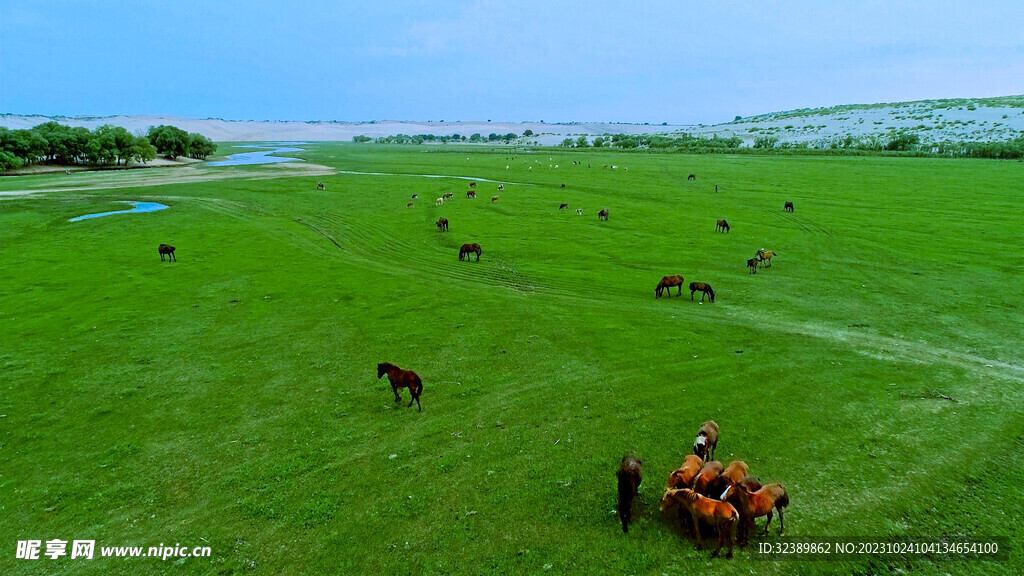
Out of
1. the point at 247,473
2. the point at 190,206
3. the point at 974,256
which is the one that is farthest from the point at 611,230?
the point at 190,206

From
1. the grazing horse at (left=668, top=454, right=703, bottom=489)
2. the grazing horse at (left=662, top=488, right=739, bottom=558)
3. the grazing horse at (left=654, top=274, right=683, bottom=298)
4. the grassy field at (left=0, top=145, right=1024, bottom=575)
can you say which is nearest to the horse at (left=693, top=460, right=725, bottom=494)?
the grazing horse at (left=668, top=454, right=703, bottom=489)

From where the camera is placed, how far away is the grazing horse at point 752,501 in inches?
295

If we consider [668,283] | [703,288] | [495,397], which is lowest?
[495,397]

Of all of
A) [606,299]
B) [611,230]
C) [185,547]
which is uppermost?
[611,230]

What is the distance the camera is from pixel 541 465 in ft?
31.7

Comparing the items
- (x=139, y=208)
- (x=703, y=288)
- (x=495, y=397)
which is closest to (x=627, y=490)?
(x=495, y=397)

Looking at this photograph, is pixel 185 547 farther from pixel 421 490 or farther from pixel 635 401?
pixel 635 401

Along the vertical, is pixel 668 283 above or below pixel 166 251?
below

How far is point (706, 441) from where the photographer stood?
9383 mm

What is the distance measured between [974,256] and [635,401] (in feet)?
81.4

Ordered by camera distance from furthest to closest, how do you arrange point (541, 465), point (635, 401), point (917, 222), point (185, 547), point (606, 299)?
point (917, 222)
point (606, 299)
point (635, 401)
point (541, 465)
point (185, 547)

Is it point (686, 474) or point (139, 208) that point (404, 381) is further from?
point (139, 208)

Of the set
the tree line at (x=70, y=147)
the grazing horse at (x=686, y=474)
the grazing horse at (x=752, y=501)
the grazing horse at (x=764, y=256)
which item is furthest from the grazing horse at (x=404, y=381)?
the tree line at (x=70, y=147)

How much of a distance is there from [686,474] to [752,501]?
107 cm
